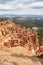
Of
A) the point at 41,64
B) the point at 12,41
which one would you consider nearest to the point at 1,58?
the point at 41,64

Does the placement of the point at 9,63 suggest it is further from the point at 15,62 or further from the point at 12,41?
the point at 12,41

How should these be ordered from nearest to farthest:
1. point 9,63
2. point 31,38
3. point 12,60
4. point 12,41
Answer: point 9,63, point 12,60, point 12,41, point 31,38

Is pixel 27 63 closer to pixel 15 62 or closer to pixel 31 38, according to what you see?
pixel 15 62

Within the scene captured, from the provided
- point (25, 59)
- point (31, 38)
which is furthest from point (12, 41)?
point (25, 59)

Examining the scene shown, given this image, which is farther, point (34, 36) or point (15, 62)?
point (34, 36)

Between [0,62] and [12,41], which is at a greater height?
[0,62]

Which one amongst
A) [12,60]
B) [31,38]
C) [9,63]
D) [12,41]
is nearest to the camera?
[9,63]

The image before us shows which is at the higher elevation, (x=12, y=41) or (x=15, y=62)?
(x=15, y=62)

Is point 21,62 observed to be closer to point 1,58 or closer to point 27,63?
point 27,63

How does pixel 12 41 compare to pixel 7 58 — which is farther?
pixel 12 41
